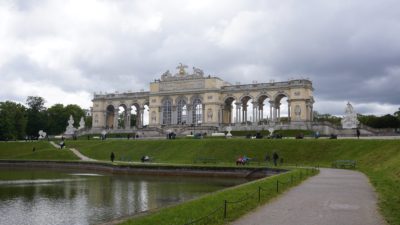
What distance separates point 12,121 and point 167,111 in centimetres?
3271

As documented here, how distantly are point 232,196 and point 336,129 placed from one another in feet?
191

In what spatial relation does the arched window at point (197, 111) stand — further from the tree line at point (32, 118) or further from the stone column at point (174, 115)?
the tree line at point (32, 118)

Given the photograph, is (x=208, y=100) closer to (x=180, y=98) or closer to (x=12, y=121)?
(x=180, y=98)

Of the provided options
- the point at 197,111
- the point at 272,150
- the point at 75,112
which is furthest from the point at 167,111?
the point at 272,150

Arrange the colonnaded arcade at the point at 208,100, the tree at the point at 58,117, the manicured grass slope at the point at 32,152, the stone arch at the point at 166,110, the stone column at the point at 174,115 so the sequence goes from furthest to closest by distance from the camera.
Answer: the tree at the point at 58,117
the stone arch at the point at 166,110
the stone column at the point at 174,115
the colonnaded arcade at the point at 208,100
the manicured grass slope at the point at 32,152

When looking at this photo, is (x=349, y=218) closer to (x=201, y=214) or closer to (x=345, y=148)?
(x=201, y=214)

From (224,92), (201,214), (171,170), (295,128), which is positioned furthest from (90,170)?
(224,92)

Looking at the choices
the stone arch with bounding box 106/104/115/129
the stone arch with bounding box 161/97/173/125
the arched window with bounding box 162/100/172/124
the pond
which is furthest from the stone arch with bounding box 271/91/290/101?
the pond

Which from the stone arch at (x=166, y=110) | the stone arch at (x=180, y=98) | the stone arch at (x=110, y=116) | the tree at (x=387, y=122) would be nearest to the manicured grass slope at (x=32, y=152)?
the stone arch at (x=166, y=110)

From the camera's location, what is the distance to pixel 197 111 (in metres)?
94.5

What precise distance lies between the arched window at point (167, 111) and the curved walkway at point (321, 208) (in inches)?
2918

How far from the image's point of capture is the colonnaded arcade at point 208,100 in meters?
84.1

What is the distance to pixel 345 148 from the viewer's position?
156 ft

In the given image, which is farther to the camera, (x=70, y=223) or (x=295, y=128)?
(x=295, y=128)
